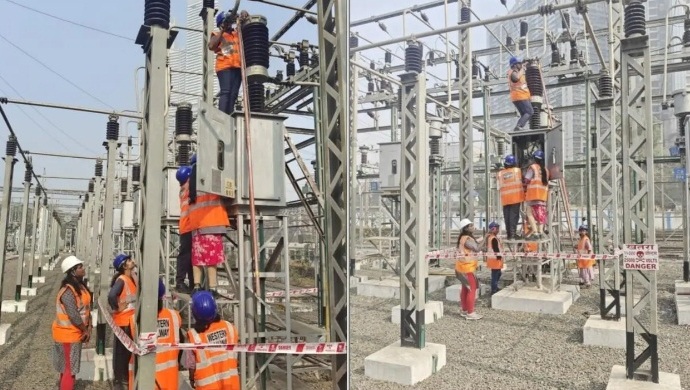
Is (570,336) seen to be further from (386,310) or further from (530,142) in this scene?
(530,142)

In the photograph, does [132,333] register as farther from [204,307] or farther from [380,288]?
[380,288]

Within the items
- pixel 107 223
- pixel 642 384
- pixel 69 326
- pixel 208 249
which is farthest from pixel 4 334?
pixel 642 384

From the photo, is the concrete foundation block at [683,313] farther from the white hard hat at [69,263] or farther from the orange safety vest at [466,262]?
the white hard hat at [69,263]

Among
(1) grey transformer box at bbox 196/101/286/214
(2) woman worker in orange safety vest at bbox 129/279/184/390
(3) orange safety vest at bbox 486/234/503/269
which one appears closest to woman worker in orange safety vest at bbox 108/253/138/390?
(2) woman worker in orange safety vest at bbox 129/279/184/390

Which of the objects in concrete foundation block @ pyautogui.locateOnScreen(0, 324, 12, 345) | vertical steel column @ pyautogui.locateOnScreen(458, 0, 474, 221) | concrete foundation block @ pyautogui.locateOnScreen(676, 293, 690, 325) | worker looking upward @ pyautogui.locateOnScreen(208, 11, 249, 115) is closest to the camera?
worker looking upward @ pyautogui.locateOnScreen(208, 11, 249, 115)

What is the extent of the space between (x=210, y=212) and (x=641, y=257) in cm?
416

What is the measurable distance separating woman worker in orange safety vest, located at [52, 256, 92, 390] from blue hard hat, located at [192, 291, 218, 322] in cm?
211

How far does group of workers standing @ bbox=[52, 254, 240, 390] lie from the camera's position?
4160mm

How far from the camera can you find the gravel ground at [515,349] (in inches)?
227

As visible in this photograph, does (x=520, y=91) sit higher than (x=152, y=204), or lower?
higher

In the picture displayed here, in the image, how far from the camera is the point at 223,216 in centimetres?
505

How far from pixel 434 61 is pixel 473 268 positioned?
31.3ft

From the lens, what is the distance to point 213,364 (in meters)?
4.14

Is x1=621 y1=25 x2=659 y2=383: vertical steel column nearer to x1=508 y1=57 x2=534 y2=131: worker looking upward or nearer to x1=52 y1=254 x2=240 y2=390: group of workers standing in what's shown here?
x1=52 y1=254 x2=240 y2=390: group of workers standing
